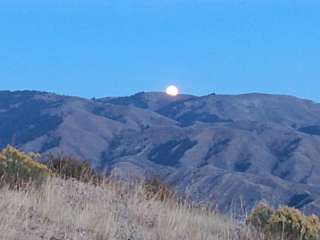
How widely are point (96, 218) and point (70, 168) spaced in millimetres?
6772

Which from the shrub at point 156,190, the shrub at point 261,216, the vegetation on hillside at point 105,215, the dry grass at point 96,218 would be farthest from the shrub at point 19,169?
the shrub at point 261,216

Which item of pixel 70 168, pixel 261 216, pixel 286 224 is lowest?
pixel 286 224

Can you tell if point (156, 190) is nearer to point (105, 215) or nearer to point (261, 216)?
point (261, 216)

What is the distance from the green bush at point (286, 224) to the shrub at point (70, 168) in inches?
146

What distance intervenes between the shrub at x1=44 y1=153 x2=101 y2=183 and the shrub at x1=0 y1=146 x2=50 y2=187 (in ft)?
7.16

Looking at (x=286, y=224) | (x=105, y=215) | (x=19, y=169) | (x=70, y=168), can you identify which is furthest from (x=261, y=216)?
(x=70, y=168)

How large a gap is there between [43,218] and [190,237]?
1.72m

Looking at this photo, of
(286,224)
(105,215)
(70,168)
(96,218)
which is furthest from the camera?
(70,168)

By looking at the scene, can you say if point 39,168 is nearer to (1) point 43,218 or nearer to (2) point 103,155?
(1) point 43,218

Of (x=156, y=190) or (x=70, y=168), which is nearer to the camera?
(x=156, y=190)

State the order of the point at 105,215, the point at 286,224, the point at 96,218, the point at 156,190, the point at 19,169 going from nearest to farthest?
the point at 96,218
the point at 105,215
the point at 286,224
the point at 19,169
the point at 156,190

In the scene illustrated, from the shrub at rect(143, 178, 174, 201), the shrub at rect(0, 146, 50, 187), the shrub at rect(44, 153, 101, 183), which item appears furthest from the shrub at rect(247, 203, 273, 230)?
the shrub at rect(44, 153, 101, 183)

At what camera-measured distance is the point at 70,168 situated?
1617 centimetres

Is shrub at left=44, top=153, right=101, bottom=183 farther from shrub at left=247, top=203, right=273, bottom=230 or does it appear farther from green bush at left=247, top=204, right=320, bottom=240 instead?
green bush at left=247, top=204, right=320, bottom=240
